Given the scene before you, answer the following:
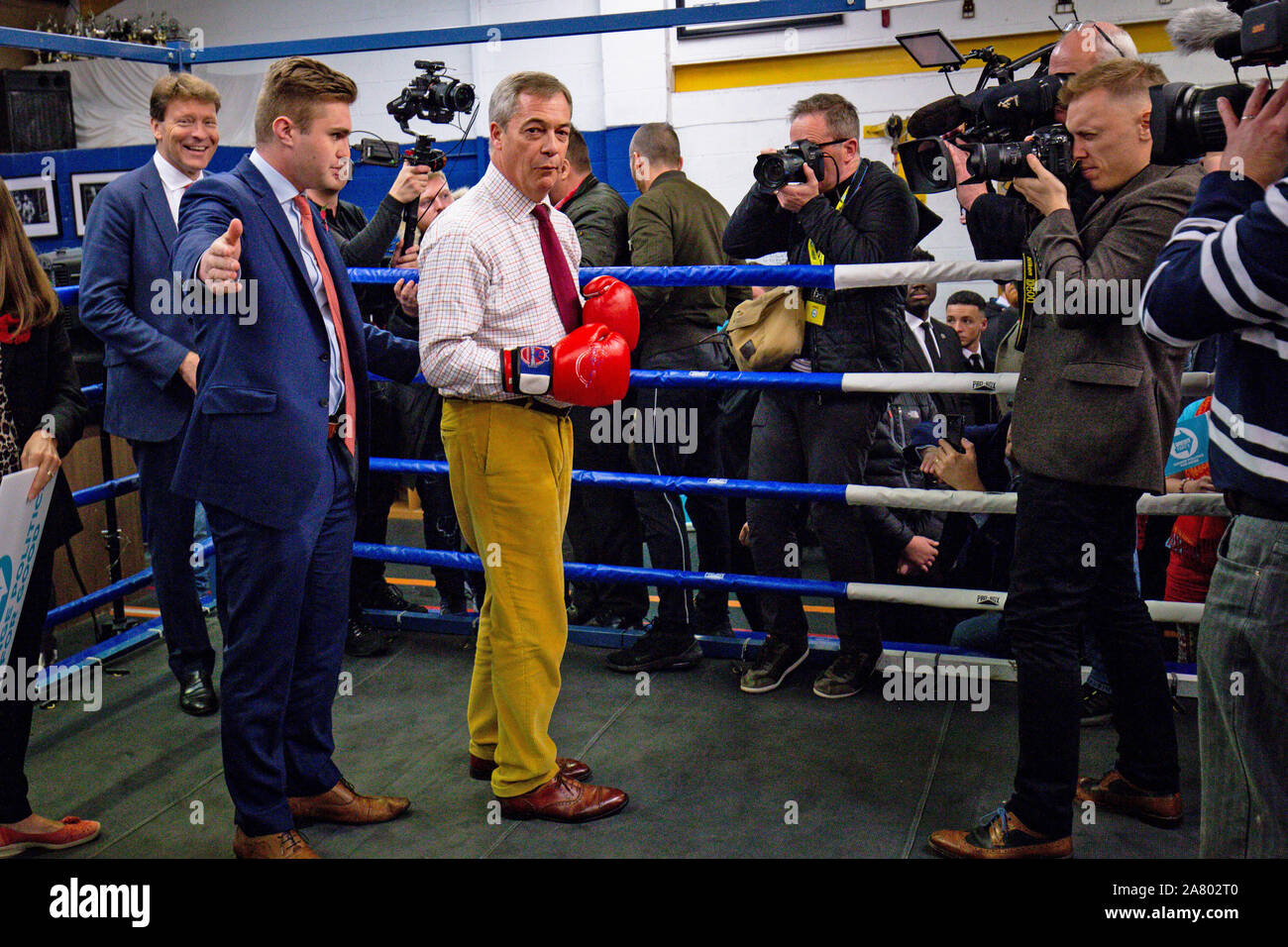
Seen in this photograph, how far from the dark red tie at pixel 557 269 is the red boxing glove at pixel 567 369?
0.21 metres

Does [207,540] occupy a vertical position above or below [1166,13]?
below

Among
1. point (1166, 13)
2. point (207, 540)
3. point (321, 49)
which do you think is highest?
point (1166, 13)

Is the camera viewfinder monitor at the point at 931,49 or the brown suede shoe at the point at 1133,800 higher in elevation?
the camera viewfinder monitor at the point at 931,49

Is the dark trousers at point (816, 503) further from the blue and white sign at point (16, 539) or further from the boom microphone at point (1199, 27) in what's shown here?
the blue and white sign at point (16, 539)

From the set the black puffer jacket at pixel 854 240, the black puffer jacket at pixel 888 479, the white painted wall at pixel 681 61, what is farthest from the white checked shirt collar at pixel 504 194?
the white painted wall at pixel 681 61

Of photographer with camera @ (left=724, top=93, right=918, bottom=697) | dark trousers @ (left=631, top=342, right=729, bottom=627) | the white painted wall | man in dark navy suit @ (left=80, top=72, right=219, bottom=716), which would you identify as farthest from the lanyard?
the white painted wall

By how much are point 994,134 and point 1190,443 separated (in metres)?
1.01

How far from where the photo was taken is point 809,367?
318 centimetres

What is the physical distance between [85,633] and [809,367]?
2869 millimetres

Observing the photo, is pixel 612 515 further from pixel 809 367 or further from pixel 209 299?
pixel 209 299

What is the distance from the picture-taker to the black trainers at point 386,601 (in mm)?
3906

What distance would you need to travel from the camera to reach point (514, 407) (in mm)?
2395

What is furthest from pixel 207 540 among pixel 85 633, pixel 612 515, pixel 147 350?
pixel 612 515

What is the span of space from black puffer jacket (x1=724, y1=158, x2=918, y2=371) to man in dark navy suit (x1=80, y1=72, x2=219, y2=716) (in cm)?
160
